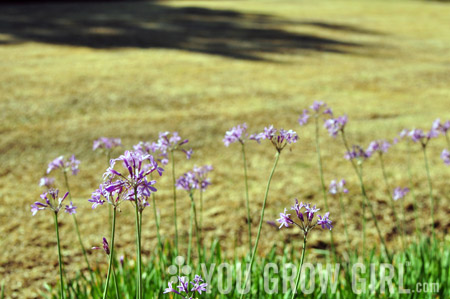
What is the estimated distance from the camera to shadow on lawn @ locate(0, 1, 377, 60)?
41.1ft

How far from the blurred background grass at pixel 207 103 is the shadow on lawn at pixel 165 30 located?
7 cm

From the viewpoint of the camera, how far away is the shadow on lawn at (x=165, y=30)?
12523 millimetres

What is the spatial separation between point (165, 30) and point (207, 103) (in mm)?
7834

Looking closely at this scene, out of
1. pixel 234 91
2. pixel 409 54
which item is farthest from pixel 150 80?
pixel 409 54

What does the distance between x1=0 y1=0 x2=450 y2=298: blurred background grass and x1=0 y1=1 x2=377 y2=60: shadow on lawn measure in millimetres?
68

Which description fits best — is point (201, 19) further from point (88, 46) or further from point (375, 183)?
point (375, 183)

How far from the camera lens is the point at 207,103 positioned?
25.0ft

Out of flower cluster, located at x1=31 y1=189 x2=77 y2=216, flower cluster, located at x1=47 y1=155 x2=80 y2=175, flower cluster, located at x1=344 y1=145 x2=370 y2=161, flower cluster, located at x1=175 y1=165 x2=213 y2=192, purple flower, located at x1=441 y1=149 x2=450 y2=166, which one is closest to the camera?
flower cluster, located at x1=31 y1=189 x2=77 y2=216

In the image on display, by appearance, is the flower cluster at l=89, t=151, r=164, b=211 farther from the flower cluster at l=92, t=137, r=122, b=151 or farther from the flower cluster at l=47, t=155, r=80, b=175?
the flower cluster at l=92, t=137, r=122, b=151

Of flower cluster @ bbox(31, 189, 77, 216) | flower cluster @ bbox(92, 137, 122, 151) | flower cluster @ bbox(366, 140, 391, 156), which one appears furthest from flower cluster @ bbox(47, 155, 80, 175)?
flower cluster @ bbox(366, 140, 391, 156)

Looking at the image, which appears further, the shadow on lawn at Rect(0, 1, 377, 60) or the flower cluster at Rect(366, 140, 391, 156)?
the shadow on lawn at Rect(0, 1, 377, 60)

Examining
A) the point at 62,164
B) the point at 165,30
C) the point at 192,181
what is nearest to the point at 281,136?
the point at 192,181

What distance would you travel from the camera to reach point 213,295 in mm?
2428

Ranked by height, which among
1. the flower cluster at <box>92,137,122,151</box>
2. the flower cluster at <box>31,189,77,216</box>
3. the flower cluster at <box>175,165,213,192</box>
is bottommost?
the flower cluster at <box>31,189,77,216</box>
